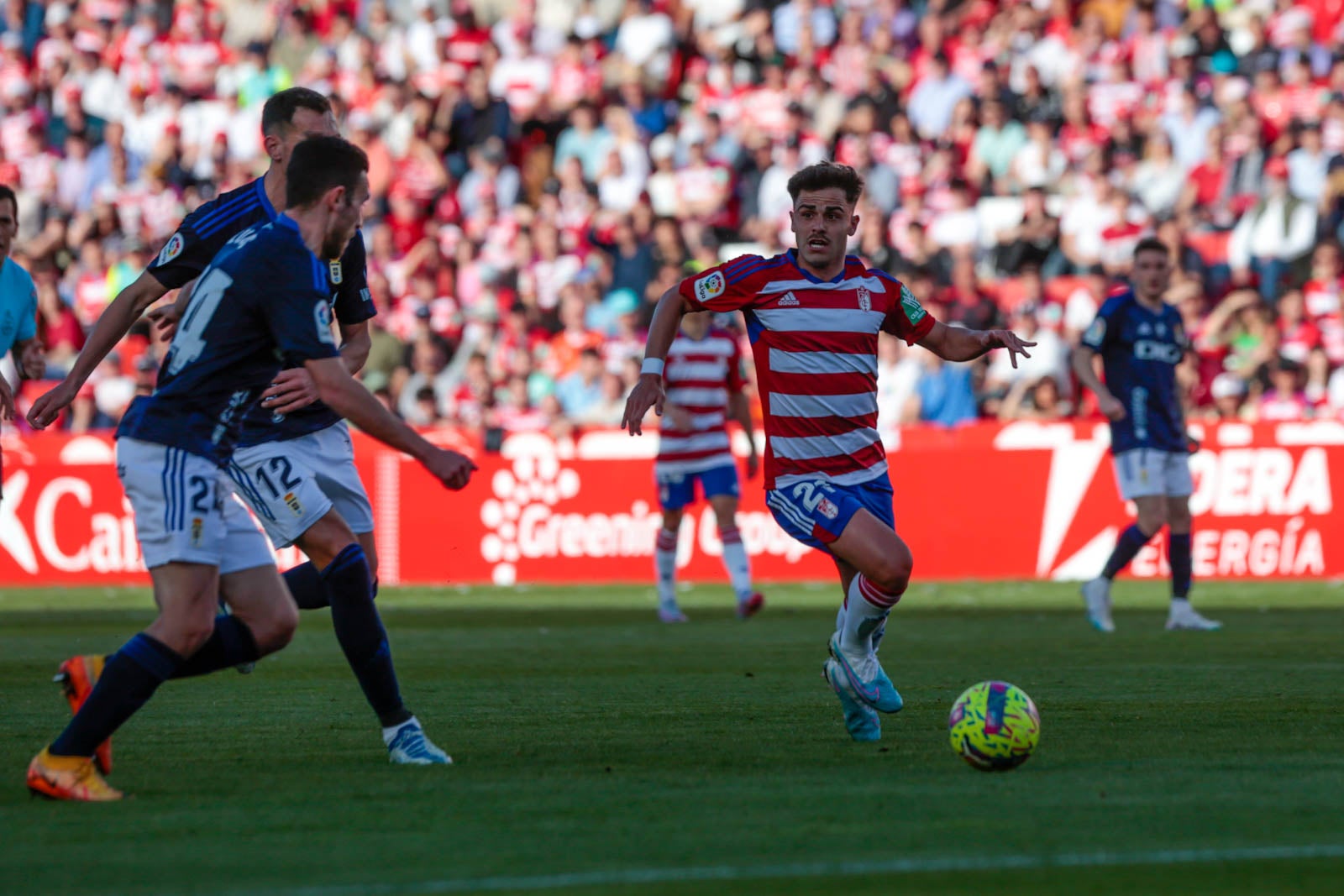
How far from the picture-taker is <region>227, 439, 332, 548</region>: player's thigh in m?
7.37

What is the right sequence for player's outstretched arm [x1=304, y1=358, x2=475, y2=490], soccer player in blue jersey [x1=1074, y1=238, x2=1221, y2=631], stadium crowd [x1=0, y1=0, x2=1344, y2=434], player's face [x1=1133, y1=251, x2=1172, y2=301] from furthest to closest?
stadium crowd [x1=0, y1=0, x2=1344, y2=434] < soccer player in blue jersey [x1=1074, y1=238, x2=1221, y2=631] < player's face [x1=1133, y1=251, x2=1172, y2=301] < player's outstretched arm [x1=304, y1=358, x2=475, y2=490]

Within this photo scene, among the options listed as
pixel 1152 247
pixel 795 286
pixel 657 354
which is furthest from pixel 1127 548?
pixel 657 354

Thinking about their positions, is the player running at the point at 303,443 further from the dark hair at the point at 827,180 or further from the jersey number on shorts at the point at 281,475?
the dark hair at the point at 827,180

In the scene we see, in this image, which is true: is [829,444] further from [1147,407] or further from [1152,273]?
[1147,407]

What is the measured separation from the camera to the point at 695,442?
15.7 meters

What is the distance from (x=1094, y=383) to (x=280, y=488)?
24.1ft

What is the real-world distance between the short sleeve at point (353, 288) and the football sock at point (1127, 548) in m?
7.29

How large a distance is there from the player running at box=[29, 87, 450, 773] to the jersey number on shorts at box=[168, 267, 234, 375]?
0.97m

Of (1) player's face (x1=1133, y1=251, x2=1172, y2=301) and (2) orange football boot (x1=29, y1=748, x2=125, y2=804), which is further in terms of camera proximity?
(1) player's face (x1=1133, y1=251, x2=1172, y2=301)

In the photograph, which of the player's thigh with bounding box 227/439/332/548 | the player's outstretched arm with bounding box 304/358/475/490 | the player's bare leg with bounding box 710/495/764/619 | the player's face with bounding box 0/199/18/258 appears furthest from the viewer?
the player's bare leg with bounding box 710/495/764/619

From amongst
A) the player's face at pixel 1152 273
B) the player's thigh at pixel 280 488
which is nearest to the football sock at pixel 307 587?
the player's thigh at pixel 280 488

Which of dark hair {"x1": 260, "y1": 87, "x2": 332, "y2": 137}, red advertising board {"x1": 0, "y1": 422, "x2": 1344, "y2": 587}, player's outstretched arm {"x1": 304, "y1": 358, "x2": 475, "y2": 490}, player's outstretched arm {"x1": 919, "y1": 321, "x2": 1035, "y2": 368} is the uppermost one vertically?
dark hair {"x1": 260, "y1": 87, "x2": 332, "y2": 137}

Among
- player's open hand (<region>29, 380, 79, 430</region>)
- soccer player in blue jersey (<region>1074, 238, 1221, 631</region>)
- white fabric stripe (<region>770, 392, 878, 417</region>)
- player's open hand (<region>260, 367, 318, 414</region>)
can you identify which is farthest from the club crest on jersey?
soccer player in blue jersey (<region>1074, 238, 1221, 631</region>)

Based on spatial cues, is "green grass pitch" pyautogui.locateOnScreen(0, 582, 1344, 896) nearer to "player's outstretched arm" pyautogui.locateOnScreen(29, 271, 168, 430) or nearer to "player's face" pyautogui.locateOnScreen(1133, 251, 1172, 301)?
"player's outstretched arm" pyautogui.locateOnScreen(29, 271, 168, 430)
